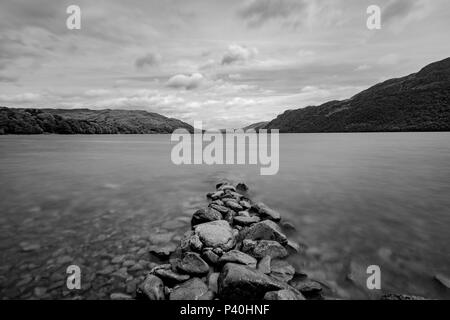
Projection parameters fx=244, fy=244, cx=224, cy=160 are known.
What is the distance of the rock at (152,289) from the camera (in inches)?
192

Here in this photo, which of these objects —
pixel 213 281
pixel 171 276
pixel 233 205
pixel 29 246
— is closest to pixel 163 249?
pixel 171 276

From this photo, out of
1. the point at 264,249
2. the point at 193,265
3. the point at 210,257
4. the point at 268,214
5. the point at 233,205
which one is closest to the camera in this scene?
the point at 193,265

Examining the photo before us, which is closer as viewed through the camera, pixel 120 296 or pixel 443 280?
pixel 120 296

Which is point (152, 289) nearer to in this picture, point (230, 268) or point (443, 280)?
point (230, 268)

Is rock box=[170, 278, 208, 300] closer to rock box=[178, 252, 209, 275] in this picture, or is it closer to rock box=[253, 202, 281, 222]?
rock box=[178, 252, 209, 275]

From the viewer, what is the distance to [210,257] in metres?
6.36

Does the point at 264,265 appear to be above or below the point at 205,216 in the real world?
below

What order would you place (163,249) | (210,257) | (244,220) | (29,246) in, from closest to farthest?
(210,257), (163,249), (29,246), (244,220)

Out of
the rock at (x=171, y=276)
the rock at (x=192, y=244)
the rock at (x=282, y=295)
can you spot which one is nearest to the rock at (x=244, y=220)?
the rock at (x=192, y=244)

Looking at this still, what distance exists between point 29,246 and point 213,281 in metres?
5.59

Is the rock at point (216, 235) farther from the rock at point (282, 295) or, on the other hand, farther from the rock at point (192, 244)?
the rock at point (282, 295)

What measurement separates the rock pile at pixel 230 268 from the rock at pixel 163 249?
166 mm

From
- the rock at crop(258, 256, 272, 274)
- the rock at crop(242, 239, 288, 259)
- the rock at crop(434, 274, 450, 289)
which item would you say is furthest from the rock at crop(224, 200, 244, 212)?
the rock at crop(434, 274, 450, 289)
